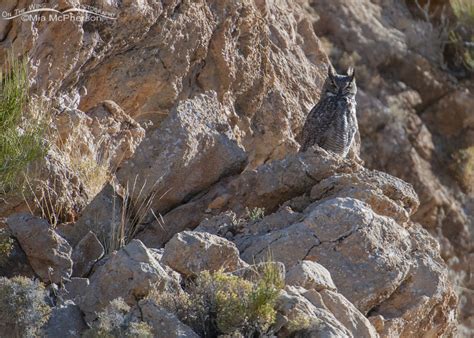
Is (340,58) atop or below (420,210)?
atop

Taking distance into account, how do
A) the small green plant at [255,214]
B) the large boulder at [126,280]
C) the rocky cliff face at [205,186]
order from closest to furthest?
the large boulder at [126,280] → the rocky cliff face at [205,186] → the small green plant at [255,214]

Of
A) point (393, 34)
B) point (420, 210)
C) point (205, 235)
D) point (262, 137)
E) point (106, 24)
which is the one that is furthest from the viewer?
point (393, 34)

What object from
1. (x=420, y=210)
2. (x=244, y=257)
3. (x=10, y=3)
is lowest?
(x=420, y=210)

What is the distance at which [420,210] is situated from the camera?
16109 millimetres

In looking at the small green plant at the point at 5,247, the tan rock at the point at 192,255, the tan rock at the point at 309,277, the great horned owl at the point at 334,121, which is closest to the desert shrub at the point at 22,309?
the tan rock at the point at 192,255

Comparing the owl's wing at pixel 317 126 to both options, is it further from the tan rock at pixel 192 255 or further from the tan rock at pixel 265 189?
the tan rock at pixel 192 255

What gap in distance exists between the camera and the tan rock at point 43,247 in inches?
286

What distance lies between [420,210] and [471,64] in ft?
10.1

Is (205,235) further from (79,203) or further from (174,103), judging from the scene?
(174,103)

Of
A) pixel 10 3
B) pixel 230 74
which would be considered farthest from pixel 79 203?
pixel 230 74

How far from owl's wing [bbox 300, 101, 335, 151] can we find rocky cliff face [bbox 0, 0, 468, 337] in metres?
0.61

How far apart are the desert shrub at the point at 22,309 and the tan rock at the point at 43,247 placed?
970 millimetres

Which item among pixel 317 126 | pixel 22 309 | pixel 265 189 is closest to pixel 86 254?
pixel 22 309

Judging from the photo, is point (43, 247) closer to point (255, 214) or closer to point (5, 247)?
point (5, 247)
